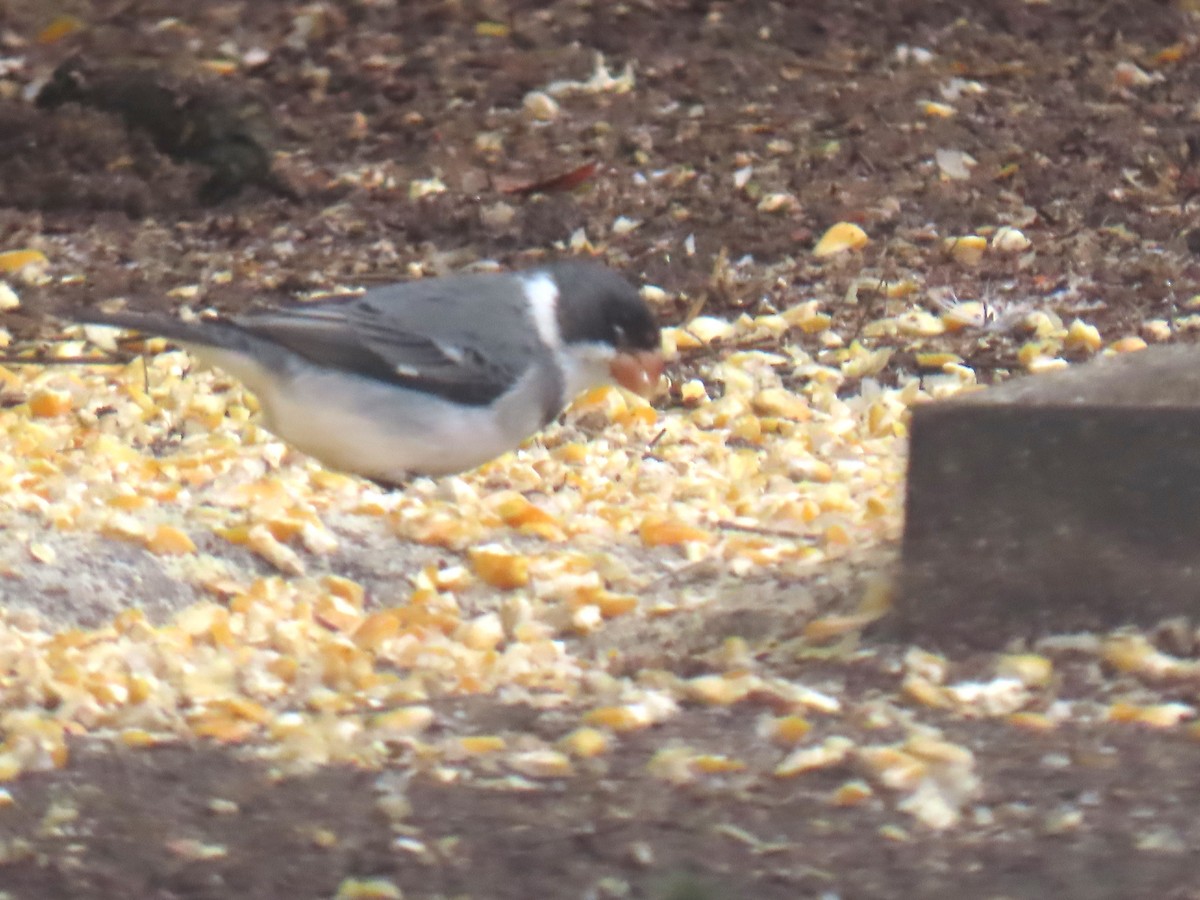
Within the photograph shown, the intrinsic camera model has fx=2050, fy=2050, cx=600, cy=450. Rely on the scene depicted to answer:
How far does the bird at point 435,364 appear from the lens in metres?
4.23

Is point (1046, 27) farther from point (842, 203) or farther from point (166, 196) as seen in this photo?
point (166, 196)

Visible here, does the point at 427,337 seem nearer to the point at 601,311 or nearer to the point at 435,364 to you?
the point at 435,364

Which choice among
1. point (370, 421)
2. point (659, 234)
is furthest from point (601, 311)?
point (659, 234)

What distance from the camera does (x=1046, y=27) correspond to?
302 inches

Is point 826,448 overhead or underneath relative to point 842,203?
underneath

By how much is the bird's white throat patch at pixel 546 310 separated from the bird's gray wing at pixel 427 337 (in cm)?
2

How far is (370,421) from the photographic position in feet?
14.0

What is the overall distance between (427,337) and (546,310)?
10.1 inches

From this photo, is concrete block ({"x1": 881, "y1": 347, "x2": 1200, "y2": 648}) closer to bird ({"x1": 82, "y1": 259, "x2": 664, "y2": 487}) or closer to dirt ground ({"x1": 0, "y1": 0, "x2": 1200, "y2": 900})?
dirt ground ({"x1": 0, "y1": 0, "x2": 1200, "y2": 900})

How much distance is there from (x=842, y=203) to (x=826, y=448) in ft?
6.20

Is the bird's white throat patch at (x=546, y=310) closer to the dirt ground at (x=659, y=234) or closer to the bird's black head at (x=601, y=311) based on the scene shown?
the bird's black head at (x=601, y=311)

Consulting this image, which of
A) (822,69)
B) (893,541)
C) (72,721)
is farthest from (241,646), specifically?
(822,69)

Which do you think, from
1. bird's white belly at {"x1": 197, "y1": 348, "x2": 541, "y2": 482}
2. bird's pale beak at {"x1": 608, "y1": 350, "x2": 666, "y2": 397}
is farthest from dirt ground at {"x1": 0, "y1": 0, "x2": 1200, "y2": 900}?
bird's white belly at {"x1": 197, "y1": 348, "x2": 541, "y2": 482}

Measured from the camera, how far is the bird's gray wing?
424 centimetres
